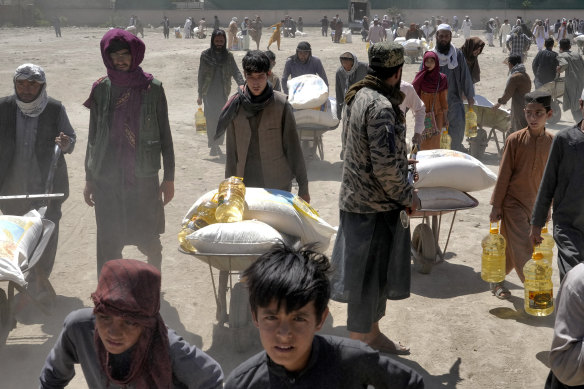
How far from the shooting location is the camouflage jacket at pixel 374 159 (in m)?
3.95

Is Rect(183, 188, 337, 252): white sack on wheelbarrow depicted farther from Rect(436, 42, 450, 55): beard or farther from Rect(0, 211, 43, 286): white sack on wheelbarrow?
Rect(436, 42, 450, 55): beard

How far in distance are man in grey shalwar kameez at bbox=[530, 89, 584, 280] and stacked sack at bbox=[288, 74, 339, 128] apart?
5.55 m

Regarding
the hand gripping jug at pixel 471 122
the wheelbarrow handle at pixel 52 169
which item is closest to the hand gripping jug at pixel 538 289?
the wheelbarrow handle at pixel 52 169

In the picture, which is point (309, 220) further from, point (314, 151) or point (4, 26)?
point (4, 26)

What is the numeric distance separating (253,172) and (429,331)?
1.68 m

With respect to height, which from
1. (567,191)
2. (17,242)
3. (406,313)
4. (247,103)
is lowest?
(406,313)

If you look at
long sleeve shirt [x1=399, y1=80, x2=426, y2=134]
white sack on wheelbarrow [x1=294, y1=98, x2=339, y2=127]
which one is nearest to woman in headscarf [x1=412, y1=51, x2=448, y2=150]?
long sleeve shirt [x1=399, y1=80, x2=426, y2=134]

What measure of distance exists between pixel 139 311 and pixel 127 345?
0.50 ft

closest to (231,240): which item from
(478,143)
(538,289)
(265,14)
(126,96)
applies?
(126,96)

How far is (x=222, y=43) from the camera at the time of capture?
34.9 ft

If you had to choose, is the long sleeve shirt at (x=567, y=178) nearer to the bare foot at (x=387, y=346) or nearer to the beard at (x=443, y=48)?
the bare foot at (x=387, y=346)

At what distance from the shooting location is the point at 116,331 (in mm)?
2535

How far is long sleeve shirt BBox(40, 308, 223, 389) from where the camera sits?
2.63m

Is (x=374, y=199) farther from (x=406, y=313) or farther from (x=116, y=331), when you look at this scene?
(x=116, y=331)
